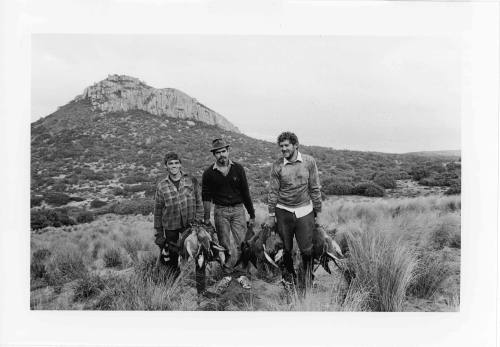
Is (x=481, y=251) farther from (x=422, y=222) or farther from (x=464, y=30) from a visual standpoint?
(x=464, y=30)

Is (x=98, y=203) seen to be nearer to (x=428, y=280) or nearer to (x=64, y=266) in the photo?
(x=64, y=266)

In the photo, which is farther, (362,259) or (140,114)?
(140,114)

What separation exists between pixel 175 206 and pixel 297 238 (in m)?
1.68

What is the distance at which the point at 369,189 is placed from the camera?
541cm

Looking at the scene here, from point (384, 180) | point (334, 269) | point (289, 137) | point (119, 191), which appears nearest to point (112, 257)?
point (119, 191)

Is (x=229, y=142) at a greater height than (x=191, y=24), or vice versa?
(x=191, y=24)

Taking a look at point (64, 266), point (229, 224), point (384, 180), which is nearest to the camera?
point (229, 224)

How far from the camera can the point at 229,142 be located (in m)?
5.09

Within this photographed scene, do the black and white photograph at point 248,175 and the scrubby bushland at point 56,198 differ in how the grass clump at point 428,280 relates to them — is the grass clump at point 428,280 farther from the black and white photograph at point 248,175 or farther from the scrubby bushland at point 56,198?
the scrubby bushland at point 56,198

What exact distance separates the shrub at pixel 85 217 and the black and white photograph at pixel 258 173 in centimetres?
3

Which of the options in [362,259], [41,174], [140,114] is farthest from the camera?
[140,114]

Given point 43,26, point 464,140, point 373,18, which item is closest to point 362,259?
point 464,140

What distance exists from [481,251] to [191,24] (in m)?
5.09

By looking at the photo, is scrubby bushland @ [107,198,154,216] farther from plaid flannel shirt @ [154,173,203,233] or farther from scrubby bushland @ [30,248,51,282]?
scrubby bushland @ [30,248,51,282]
